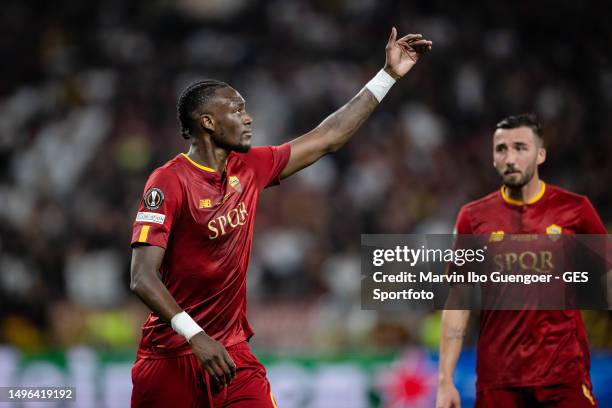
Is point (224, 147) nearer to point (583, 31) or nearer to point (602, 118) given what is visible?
point (602, 118)

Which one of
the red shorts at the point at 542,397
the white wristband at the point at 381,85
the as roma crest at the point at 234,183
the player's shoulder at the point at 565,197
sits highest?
the white wristband at the point at 381,85

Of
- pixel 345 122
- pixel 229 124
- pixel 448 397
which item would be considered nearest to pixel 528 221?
pixel 448 397

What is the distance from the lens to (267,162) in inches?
226

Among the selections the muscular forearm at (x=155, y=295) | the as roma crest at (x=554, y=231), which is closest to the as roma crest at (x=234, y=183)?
the muscular forearm at (x=155, y=295)

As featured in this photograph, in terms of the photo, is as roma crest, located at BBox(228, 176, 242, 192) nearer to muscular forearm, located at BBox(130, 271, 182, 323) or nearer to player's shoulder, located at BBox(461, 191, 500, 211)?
muscular forearm, located at BBox(130, 271, 182, 323)

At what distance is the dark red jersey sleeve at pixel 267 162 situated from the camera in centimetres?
568

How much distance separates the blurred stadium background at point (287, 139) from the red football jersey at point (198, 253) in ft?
13.3

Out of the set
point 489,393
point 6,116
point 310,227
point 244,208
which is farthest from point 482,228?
point 6,116

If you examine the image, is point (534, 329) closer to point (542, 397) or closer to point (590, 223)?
point (542, 397)

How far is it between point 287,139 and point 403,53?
24.8 ft

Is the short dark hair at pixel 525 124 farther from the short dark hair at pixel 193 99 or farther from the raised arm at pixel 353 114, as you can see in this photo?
the short dark hair at pixel 193 99

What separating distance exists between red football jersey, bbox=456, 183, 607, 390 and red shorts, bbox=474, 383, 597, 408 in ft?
0.13

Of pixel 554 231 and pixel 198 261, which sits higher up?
pixel 554 231

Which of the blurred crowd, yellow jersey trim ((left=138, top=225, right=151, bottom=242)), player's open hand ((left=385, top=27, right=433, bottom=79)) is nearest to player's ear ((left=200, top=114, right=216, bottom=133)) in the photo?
yellow jersey trim ((left=138, top=225, right=151, bottom=242))
